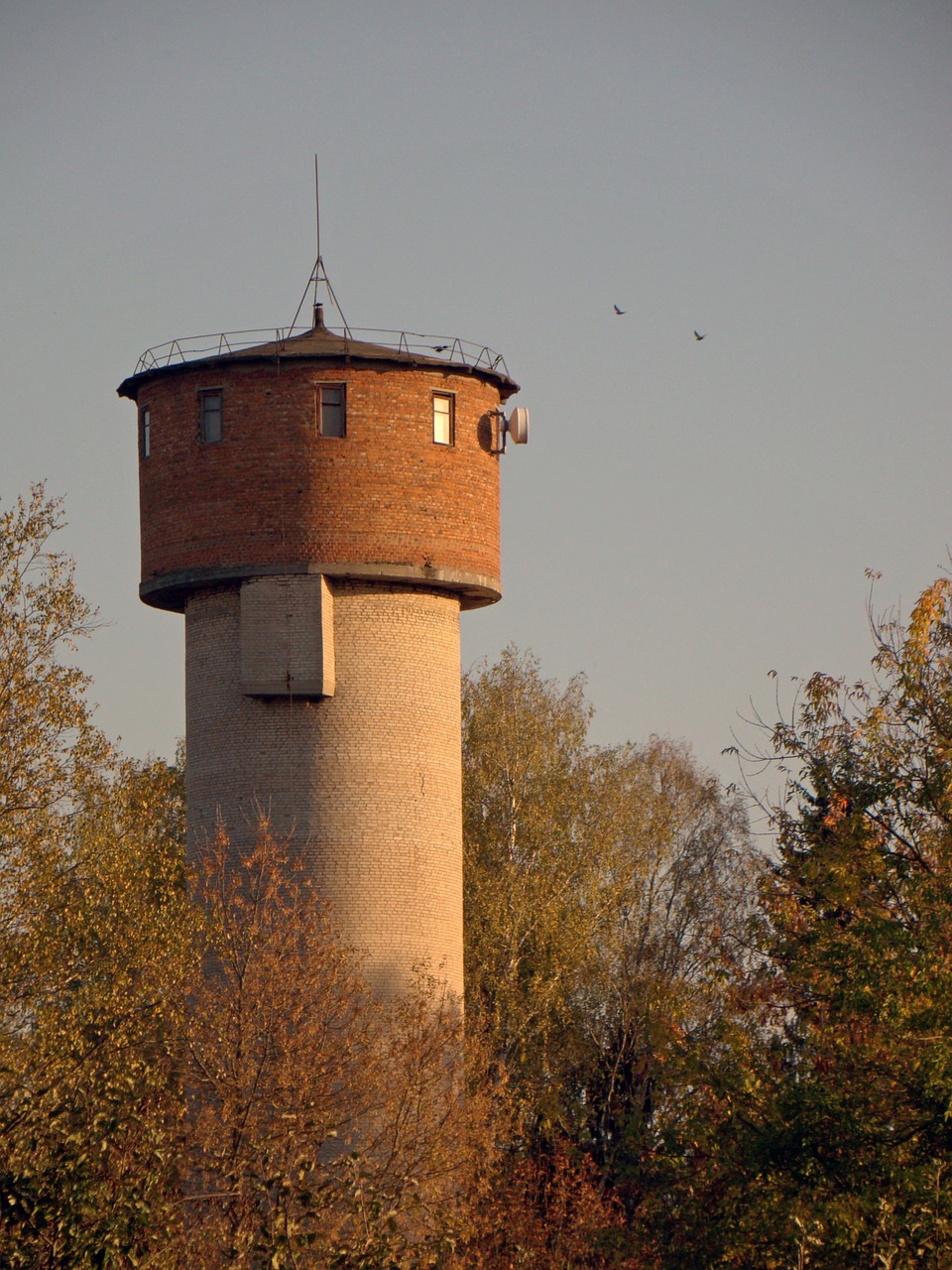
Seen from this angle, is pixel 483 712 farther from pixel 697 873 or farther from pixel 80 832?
pixel 80 832

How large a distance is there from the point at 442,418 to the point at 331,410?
5.49 feet

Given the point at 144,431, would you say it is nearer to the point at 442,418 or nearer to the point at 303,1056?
the point at 442,418

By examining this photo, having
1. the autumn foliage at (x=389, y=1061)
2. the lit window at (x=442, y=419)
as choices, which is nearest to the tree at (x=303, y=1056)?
the autumn foliage at (x=389, y=1061)

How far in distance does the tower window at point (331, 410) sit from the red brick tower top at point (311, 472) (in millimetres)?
20

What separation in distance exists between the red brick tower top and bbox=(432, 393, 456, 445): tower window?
0.8 inches

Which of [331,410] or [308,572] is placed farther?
[331,410]

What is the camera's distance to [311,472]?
29.7 m

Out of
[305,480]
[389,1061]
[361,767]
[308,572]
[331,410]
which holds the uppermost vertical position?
[331,410]

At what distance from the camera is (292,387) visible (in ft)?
98.3

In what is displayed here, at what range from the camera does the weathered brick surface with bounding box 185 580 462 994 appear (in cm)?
2883

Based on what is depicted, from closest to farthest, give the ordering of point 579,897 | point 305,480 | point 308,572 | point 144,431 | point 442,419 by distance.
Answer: point 308,572 < point 305,480 < point 442,419 < point 144,431 < point 579,897

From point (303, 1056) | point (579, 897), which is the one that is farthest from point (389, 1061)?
point (579, 897)

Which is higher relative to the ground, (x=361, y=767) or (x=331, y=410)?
(x=331, y=410)

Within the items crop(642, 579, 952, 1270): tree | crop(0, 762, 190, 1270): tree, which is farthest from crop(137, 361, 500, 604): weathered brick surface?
crop(642, 579, 952, 1270): tree
